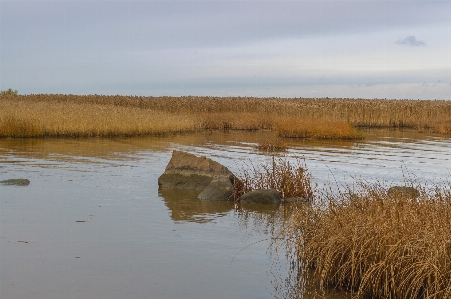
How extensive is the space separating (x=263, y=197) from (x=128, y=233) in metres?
4.40

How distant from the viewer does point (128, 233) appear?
36.6ft

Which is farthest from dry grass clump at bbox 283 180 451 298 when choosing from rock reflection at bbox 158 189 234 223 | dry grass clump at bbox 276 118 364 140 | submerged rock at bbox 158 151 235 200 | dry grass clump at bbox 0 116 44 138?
dry grass clump at bbox 276 118 364 140

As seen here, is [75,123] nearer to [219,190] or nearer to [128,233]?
[219,190]

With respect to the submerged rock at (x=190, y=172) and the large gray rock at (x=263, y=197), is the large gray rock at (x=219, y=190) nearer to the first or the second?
the large gray rock at (x=263, y=197)

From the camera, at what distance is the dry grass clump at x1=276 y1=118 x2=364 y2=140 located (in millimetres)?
35750

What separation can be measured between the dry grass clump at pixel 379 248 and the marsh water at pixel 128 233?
45cm

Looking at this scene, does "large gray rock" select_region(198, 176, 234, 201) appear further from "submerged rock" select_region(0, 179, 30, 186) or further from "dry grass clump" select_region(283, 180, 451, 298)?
"dry grass clump" select_region(283, 180, 451, 298)

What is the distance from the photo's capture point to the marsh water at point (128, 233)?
327 inches

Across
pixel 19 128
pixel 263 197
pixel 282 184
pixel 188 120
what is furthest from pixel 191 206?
pixel 188 120

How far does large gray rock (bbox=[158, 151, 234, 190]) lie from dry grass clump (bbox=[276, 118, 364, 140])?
20.0m

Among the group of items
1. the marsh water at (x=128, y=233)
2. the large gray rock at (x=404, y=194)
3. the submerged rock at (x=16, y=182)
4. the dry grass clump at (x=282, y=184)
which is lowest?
the marsh water at (x=128, y=233)

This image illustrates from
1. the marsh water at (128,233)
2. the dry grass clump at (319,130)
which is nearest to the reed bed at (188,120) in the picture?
the dry grass clump at (319,130)

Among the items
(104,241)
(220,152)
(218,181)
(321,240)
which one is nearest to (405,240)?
(321,240)

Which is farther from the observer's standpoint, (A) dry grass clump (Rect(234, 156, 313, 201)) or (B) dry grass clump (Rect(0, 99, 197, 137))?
(B) dry grass clump (Rect(0, 99, 197, 137))
